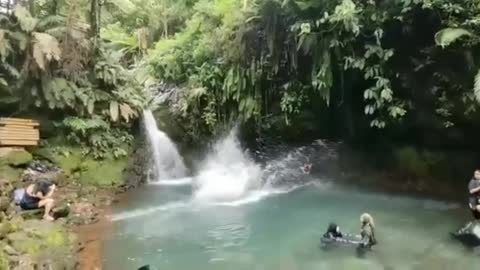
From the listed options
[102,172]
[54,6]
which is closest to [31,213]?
[102,172]

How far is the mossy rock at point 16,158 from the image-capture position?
1079cm

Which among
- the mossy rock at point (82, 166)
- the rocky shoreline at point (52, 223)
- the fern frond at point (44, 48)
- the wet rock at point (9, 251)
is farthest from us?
the mossy rock at point (82, 166)

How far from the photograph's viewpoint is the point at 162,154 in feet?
46.6

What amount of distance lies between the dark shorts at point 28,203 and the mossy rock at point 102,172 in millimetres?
2940

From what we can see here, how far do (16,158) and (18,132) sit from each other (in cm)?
65

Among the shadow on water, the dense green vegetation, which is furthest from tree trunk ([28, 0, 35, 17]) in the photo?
the shadow on water

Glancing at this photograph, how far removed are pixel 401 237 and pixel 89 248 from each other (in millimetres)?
5109

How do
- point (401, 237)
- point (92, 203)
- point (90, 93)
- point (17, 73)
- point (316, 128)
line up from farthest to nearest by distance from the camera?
point (316, 128) < point (90, 93) < point (17, 73) < point (92, 203) < point (401, 237)

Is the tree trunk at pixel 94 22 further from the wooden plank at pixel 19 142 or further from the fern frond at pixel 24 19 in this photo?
the wooden plank at pixel 19 142

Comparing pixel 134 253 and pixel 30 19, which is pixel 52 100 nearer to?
pixel 30 19

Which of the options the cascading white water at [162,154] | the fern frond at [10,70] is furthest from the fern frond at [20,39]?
the cascading white water at [162,154]

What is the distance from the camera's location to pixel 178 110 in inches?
577

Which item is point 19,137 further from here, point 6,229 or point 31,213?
point 6,229

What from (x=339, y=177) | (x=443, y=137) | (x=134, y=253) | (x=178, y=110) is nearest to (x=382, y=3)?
(x=443, y=137)
